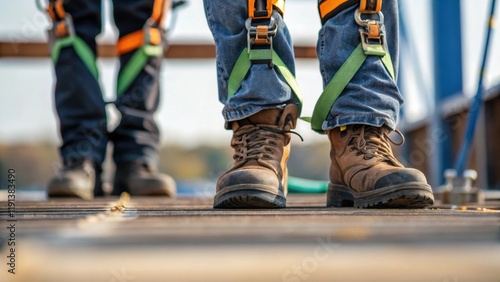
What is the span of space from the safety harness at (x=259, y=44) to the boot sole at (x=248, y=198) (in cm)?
22

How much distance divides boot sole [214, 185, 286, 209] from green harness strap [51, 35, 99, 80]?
3.64 feet

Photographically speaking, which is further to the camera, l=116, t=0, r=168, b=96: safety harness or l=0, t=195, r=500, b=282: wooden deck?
l=116, t=0, r=168, b=96: safety harness

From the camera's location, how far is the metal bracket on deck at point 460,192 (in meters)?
1.95

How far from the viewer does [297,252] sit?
0.60 metres

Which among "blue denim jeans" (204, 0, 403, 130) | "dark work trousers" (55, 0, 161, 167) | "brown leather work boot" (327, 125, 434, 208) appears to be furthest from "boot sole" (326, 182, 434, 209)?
"dark work trousers" (55, 0, 161, 167)

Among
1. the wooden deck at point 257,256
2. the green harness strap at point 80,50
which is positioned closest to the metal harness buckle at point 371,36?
the wooden deck at point 257,256

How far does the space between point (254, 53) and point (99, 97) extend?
1.02m

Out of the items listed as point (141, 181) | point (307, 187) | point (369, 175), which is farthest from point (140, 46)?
point (369, 175)

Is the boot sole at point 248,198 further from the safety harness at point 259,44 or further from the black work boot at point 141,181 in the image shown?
the black work boot at point 141,181

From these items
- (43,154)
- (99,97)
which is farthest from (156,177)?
(43,154)

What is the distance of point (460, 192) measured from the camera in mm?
1984

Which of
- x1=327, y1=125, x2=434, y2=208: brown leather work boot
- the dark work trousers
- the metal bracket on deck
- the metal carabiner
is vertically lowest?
x1=327, y1=125, x2=434, y2=208: brown leather work boot

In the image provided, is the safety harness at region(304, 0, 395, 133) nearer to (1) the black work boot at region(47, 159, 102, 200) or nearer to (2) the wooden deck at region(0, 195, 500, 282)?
(2) the wooden deck at region(0, 195, 500, 282)

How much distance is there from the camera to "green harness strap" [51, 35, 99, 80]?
2.20 metres
